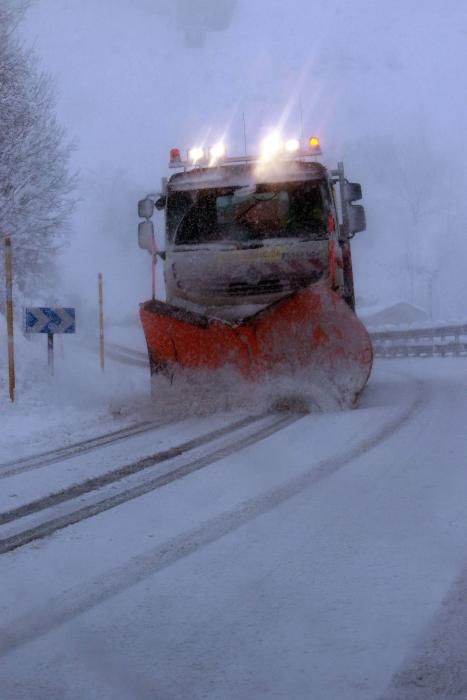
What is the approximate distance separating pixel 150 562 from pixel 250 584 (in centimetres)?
50

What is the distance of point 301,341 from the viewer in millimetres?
8117

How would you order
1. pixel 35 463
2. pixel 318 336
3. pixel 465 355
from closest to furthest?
1. pixel 35 463
2. pixel 318 336
3. pixel 465 355

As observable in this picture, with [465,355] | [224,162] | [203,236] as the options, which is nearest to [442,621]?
[203,236]

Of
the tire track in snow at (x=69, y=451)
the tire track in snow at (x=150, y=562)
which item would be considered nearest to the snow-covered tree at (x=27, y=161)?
the tire track in snow at (x=69, y=451)

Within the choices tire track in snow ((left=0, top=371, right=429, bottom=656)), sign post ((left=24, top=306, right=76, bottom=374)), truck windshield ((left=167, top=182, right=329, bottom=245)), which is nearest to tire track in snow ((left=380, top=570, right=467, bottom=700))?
tire track in snow ((left=0, top=371, right=429, bottom=656))

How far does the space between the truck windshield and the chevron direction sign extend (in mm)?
1772

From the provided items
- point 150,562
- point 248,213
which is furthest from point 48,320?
Answer: point 150,562

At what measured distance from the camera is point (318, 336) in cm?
809

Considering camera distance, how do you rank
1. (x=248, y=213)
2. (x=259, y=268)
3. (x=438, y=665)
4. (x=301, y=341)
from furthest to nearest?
(x=248, y=213)
(x=259, y=268)
(x=301, y=341)
(x=438, y=665)

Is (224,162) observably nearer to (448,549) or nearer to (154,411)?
(154,411)

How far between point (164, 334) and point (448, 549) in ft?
18.5

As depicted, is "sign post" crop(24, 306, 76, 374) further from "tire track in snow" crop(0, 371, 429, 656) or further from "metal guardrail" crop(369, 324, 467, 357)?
"metal guardrail" crop(369, 324, 467, 357)

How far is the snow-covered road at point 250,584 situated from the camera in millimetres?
2346

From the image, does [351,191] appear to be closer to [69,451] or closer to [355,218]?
[355,218]
